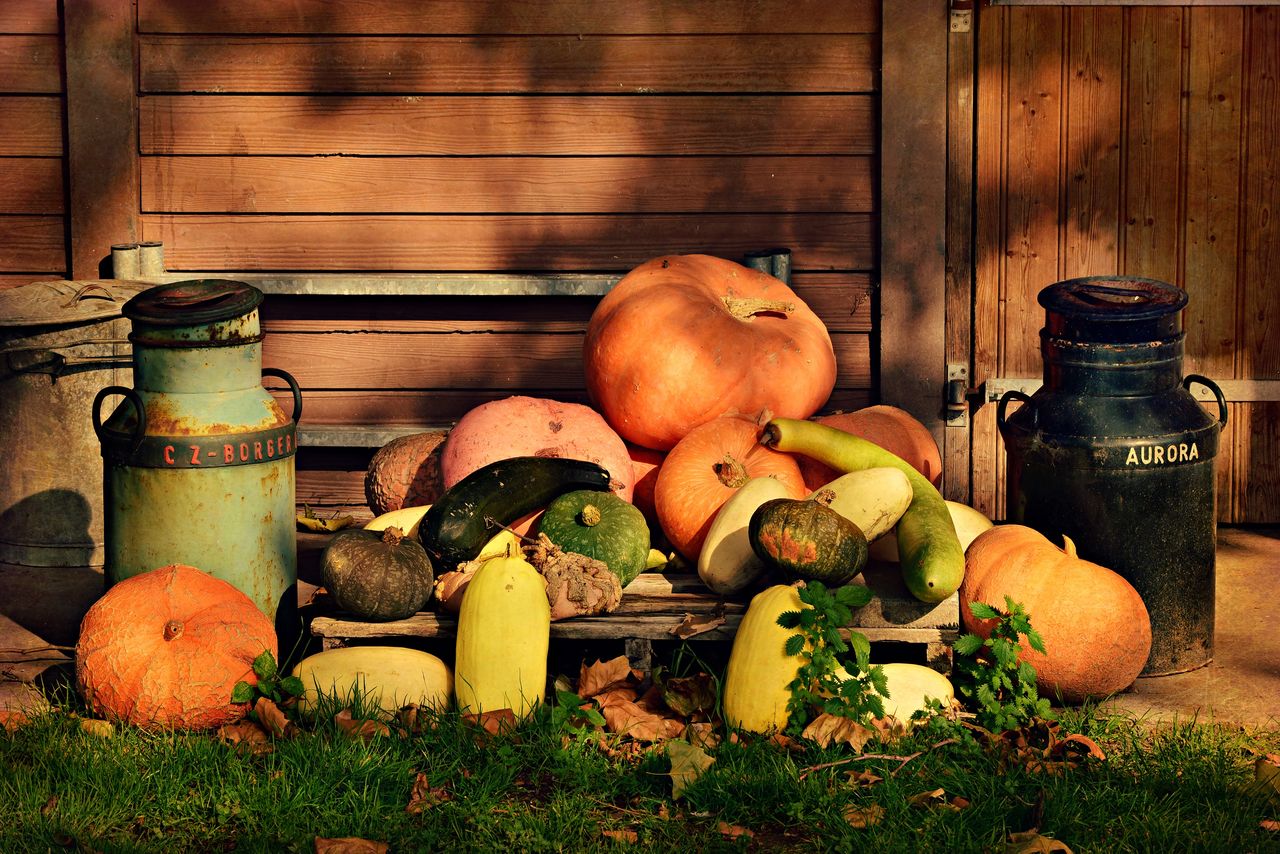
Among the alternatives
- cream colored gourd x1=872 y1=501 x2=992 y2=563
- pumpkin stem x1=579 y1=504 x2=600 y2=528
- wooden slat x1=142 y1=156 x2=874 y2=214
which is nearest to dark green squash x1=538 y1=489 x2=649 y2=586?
pumpkin stem x1=579 y1=504 x2=600 y2=528

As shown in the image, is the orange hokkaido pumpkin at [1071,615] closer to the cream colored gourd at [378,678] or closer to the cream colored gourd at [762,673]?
the cream colored gourd at [762,673]

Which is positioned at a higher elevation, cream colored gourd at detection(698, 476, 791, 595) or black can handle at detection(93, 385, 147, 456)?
black can handle at detection(93, 385, 147, 456)

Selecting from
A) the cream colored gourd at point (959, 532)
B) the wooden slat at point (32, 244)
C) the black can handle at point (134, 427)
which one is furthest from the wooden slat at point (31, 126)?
the cream colored gourd at point (959, 532)

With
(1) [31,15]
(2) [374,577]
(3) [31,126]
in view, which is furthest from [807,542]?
(1) [31,15]

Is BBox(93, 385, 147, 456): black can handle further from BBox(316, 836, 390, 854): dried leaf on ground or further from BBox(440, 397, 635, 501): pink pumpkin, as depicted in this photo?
BBox(316, 836, 390, 854): dried leaf on ground

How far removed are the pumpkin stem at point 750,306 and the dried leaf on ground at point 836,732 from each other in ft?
6.59

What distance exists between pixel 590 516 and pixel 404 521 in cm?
76

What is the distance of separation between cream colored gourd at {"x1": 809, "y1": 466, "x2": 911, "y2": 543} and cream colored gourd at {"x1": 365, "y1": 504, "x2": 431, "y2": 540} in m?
1.43

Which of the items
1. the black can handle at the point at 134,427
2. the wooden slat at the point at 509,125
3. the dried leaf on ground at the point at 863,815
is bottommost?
the dried leaf on ground at the point at 863,815

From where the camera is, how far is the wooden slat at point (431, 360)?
21.1 ft

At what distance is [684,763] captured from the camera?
383cm

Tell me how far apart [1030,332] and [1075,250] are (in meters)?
0.40

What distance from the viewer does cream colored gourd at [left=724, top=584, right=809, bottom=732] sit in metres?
4.06

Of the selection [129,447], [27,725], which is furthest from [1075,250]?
[27,725]
